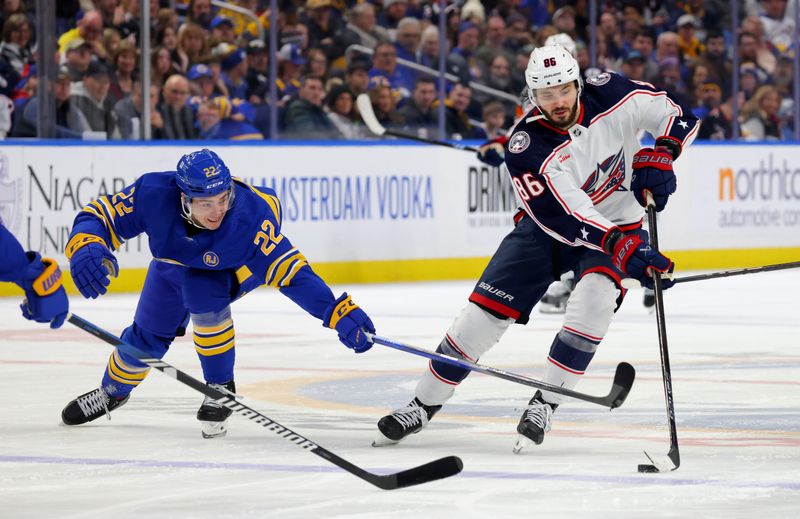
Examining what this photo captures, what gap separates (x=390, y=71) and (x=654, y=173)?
6948mm

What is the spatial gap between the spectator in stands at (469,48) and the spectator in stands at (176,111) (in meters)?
2.39

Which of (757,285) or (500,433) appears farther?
(757,285)

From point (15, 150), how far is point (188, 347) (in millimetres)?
2893

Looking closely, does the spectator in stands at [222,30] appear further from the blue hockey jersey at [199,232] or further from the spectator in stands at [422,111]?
the blue hockey jersey at [199,232]

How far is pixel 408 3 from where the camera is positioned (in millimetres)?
11797

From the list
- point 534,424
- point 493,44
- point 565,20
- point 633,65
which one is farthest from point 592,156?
point 633,65

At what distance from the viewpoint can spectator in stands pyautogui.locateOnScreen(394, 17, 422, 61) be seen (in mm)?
11641

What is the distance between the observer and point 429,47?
38.7ft

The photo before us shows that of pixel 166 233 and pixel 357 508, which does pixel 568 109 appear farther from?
pixel 357 508

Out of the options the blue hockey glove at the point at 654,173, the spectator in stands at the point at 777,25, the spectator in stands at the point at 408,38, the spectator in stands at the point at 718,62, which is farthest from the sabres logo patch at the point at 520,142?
the spectator in stands at the point at 777,25

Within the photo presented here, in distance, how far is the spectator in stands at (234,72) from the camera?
10617 mm

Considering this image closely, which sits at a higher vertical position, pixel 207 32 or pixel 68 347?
pixel 207 32

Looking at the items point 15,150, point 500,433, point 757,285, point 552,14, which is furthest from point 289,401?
point 552,14

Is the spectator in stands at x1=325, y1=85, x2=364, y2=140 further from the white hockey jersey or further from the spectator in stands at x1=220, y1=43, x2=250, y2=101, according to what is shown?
the white hockey jersey
